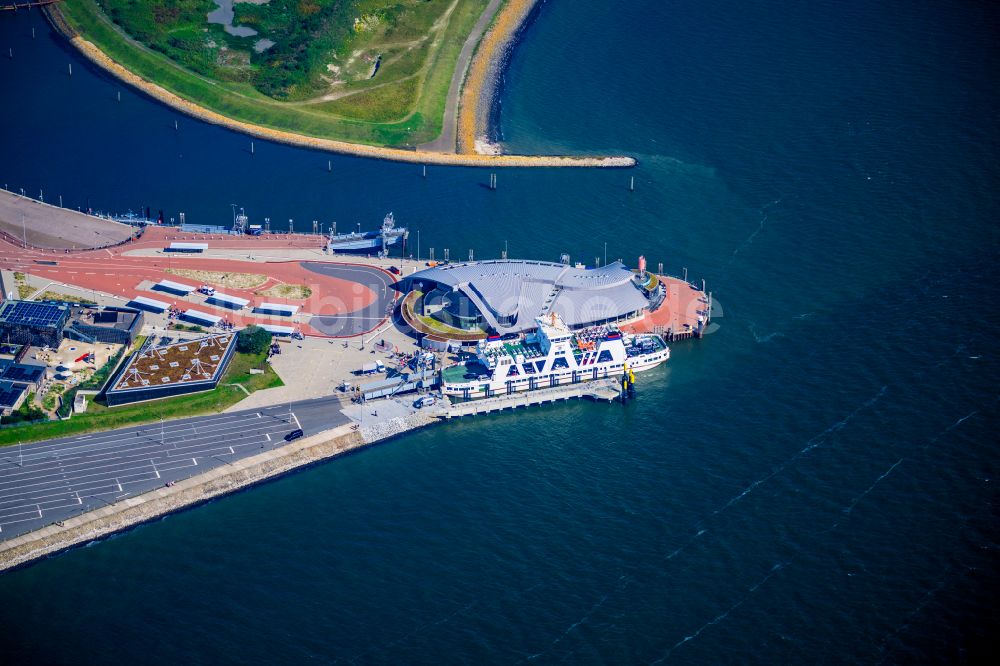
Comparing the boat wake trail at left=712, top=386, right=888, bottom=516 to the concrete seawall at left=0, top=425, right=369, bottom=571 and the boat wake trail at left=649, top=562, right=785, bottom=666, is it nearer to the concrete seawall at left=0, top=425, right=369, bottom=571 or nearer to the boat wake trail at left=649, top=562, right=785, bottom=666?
the boat wake trail at left=649, top=562, right=785, bottom=666

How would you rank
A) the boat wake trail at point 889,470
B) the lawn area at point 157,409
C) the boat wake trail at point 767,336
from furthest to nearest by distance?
the boat wake trail at point 767,336 → the lawn area at point 157,409 → the boat wake trail at point 889,470

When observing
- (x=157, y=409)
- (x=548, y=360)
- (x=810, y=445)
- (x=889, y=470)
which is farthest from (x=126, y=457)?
(x=889, y=470)

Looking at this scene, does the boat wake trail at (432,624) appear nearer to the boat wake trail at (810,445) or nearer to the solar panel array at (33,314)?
the boat wake trail at (810,445)

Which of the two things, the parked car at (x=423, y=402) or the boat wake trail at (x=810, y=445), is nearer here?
the boat wake trail at (x=810, y=445)

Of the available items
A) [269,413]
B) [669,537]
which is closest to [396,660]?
[669,537]

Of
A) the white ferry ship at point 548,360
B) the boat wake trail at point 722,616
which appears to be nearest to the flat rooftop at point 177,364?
the white ferry ship at point 548,360

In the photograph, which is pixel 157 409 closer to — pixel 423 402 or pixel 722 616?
pixel 423 402
